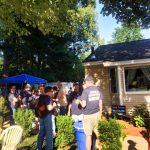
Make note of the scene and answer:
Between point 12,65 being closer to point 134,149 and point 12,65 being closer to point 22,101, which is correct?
point 22,101

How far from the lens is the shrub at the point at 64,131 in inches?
394

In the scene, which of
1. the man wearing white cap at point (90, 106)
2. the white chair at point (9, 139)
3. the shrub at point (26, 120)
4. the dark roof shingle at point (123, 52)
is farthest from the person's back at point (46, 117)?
the dark roof shingle at point (123, 52)

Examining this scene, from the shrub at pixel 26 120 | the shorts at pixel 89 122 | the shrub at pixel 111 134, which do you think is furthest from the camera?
the shrub at pixel 26 120

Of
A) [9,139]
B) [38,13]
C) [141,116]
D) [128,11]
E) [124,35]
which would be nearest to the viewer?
[9,139]

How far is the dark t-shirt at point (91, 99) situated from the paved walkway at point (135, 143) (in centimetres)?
286

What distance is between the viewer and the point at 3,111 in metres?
15.8

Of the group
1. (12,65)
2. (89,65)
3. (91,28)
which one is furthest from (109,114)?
(91,28)

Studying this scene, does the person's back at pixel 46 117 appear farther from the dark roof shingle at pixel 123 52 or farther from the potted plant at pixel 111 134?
the dark roof shingle at pixel 123 52

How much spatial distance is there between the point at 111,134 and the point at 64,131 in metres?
1.89

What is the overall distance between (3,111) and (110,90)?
21.7 ft

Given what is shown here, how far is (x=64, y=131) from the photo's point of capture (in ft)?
32.9

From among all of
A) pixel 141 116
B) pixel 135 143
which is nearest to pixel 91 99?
pixel 135 143

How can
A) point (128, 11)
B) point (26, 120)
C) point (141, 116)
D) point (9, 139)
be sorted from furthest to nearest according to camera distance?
1. point (128, 11)
2. point (141, 116)
3. point (26, 120)
4. point (9, 139)

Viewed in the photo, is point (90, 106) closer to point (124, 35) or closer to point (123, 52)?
point (123, 52)
